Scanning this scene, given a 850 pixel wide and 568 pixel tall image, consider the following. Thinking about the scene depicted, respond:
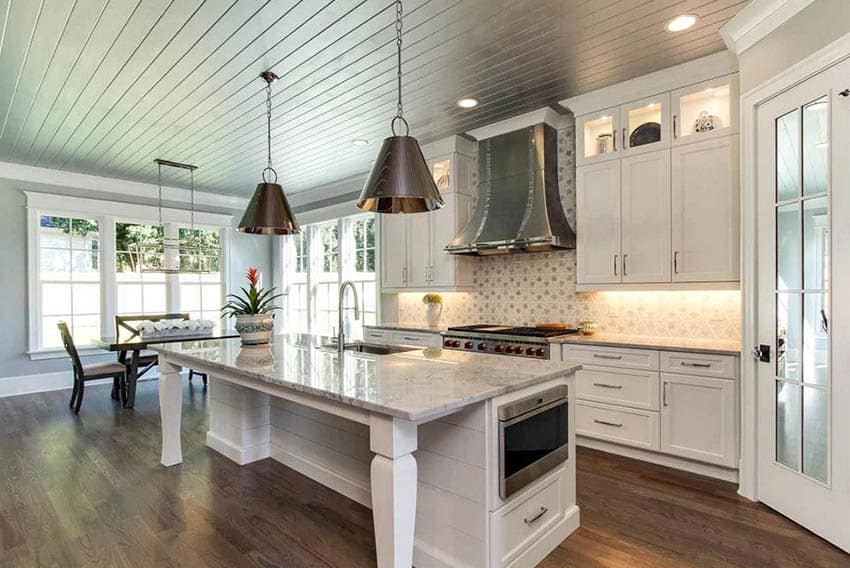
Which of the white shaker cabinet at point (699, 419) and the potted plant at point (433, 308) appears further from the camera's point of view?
the potted plant at point (433, 308)

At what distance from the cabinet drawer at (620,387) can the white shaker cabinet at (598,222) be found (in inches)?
28.4

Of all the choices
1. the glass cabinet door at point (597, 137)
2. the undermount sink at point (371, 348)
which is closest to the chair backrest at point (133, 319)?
the undermount sink at point (371, 348)

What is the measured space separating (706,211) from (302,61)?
2856 millimetres

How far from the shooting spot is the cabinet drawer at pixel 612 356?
3.18 metres

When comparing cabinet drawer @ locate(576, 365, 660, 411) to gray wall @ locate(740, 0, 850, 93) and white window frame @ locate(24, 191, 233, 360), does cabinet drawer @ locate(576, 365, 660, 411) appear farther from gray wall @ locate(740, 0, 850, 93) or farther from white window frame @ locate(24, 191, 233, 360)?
white window frame @ locate(24, 191, 233, 360)

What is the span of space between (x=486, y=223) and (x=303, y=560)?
10.0 feet

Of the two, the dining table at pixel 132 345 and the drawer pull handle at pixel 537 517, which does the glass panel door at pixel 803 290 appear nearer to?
the drawer pull handle at pixel 537 517

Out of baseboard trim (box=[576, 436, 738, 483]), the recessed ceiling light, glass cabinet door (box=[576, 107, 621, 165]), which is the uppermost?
the recessed ceiling light

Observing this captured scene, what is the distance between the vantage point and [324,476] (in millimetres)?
2896

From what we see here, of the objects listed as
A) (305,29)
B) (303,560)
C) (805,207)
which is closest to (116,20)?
(305,29)

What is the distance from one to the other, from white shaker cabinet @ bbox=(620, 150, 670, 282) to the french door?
2.28 feet

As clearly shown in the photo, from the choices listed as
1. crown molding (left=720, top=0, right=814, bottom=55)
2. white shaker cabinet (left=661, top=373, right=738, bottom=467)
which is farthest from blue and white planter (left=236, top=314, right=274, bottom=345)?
crown molding (left=720, top=0, right=814, bottom=55)

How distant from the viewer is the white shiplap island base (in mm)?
1615

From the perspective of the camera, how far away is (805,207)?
2.39 meters
